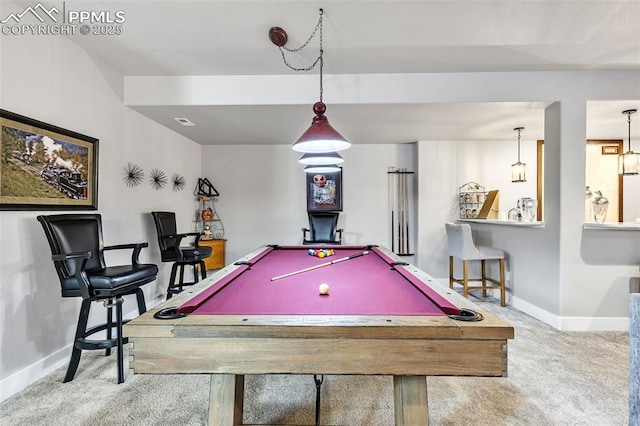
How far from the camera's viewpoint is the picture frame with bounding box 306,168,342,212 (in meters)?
4.71

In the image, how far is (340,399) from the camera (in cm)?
174

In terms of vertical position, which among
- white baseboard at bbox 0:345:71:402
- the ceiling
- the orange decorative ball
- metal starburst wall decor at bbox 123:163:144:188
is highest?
the ceiling

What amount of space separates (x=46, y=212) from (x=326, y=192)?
339cm

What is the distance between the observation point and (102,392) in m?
1.82

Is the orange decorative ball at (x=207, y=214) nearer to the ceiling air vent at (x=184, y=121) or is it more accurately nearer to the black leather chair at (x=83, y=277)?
the ceiling air vent at (x=184, y=121)

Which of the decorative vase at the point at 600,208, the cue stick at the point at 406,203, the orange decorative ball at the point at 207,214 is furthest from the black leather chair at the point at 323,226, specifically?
the decorative vase at the point at 600,208

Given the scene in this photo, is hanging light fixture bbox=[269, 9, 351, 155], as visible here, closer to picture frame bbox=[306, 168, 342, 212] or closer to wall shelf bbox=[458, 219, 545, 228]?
wall shelf bbox=[458, 219, 545, 228]

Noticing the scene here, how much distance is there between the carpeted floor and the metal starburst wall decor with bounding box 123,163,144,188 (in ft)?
5.61

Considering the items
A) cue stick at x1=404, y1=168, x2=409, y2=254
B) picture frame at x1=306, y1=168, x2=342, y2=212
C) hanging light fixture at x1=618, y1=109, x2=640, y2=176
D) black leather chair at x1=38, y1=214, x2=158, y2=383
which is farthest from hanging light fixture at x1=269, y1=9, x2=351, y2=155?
hanging light fixture at x1=618, y1=109, x2=640, y2=176

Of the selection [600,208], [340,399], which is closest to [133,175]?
[340,399]

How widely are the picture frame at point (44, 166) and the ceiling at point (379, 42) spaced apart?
0.81m

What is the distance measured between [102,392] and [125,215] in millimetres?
1707

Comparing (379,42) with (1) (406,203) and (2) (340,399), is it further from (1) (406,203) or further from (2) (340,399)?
(1) (406,203)

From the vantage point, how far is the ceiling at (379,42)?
6.36 feet
